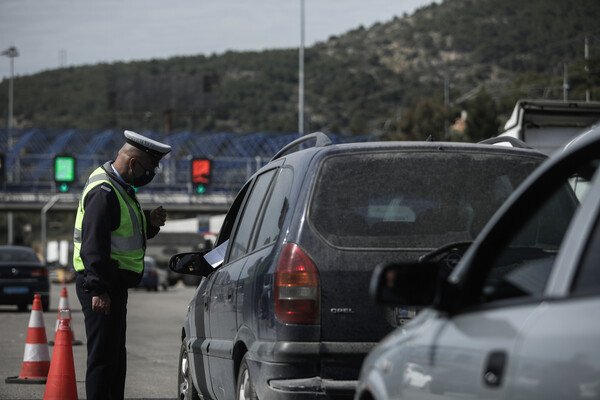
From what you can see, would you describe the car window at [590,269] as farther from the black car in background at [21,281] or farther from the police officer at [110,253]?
the black car in background at [21,281]

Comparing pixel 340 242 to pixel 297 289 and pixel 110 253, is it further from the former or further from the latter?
pixel 110 253

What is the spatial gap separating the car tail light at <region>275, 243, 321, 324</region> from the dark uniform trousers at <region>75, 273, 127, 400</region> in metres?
2.11

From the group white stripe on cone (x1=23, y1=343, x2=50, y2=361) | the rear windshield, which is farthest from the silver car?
white stripe on cone (x1=23, y1=343, x2=50, y2=361)

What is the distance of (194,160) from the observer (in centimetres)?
4894

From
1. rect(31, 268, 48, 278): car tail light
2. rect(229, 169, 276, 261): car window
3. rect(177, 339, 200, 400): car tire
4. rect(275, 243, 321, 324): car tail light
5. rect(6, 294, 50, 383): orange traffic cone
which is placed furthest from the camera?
rect(31, 268, 48, 278): car tail light

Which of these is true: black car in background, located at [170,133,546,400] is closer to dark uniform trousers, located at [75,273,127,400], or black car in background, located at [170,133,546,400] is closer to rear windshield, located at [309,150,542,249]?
rear windshield, located at [309,150,542,249]

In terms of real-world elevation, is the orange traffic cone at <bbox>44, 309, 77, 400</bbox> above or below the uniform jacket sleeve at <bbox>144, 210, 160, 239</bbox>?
below

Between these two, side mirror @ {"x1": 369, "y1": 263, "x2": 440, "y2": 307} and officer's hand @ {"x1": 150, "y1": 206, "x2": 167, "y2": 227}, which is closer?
side mirror @ {"x1": 369, "y1": 263, "x2": 440, "y2": 307}

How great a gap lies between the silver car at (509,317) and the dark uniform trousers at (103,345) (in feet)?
11.2

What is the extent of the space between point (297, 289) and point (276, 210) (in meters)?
0.69

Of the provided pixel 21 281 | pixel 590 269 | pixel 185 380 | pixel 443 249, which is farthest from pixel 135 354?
pixel 590 269

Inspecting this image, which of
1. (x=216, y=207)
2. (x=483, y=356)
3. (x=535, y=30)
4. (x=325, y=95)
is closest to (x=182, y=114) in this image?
(x=216, y=207)

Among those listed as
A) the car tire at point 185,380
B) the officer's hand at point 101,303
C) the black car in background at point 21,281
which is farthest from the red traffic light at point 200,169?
the officer's hand at point 101,303

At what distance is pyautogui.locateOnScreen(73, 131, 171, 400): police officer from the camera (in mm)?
7270
